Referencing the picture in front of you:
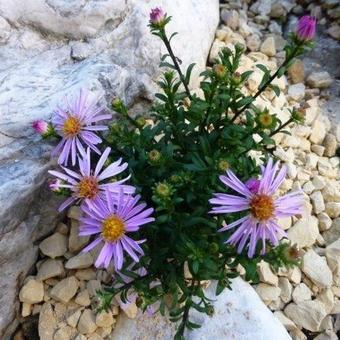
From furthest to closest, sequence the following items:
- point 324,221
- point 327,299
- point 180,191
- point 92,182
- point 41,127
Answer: point 324,221, point 327,299, point 180,191, point 41,127, point 92,182

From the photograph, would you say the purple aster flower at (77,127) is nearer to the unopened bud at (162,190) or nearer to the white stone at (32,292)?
the unopened bud at (162,190)

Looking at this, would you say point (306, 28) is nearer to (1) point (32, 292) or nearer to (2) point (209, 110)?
(2) point (209, 110)

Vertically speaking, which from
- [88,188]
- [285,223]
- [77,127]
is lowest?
[285,223]

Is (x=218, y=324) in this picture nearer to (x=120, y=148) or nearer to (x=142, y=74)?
(x=120, y=148)

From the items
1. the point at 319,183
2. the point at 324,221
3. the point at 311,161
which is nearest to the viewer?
the point at 324,221

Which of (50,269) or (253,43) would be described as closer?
(50,269)

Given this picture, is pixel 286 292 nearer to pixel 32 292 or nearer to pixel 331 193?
pixel 331 193

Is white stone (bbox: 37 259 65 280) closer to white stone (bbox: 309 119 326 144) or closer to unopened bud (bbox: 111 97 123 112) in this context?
unopened bud (bbox: 111 97 123 112)

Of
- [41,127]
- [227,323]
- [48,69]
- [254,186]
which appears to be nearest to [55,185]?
[41,127]

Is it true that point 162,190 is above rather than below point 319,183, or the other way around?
above
